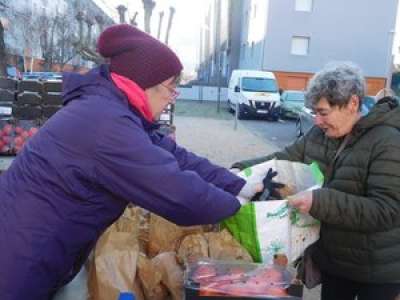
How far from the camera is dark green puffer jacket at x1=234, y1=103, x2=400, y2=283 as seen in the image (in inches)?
79.0

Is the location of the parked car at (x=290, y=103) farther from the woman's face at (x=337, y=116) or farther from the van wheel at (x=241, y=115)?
the woman's face at (x=337, y=116)

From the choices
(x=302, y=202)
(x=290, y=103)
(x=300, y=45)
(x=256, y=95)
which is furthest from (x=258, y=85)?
(x=302, y=202)

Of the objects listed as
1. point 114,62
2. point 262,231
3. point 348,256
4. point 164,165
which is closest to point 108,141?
point 164,165

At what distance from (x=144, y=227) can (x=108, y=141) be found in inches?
33.5

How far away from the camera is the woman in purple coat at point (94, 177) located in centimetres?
148

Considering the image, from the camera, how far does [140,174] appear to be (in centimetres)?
146

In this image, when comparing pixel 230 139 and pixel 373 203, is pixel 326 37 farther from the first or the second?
pixel 373 203

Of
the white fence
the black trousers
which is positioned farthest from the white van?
the black trousers

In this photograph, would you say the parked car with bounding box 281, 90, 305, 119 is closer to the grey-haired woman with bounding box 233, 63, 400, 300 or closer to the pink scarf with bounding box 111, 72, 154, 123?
the grey-haired woman with bounding box 233, 63, 400, 300

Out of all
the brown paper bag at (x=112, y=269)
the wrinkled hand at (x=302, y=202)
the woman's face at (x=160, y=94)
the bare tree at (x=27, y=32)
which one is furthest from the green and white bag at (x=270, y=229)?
the bare tree at (x=27, y=32)

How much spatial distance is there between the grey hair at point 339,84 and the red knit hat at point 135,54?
2.73 ft

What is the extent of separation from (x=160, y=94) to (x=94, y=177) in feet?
1.26

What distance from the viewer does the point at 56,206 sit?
153 centimetres

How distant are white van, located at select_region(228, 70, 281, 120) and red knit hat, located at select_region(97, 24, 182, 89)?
21189mm
